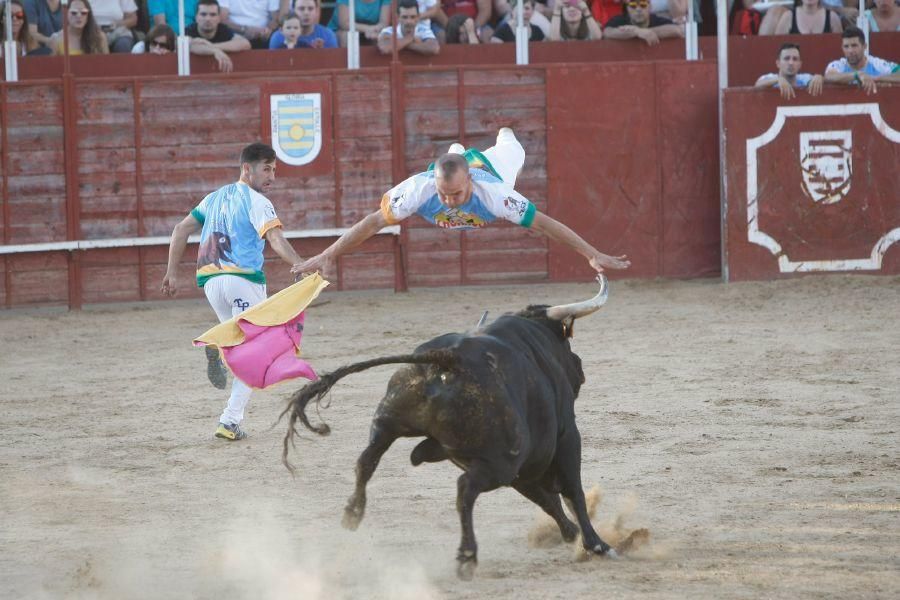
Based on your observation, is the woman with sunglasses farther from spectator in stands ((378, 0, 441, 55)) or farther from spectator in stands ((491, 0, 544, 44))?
spectator in stands ((491, 0, 544, 44))

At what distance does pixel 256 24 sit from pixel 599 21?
3122 mm

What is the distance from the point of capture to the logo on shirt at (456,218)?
19.8 feet

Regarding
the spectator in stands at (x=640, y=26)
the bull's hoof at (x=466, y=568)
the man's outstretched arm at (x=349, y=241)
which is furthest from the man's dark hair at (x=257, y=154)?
the spectator in stands at (x=640, y=26)

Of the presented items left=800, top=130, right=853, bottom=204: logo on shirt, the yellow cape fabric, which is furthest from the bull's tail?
left=800, top=130, right=853, bottom=204: logo on shirt

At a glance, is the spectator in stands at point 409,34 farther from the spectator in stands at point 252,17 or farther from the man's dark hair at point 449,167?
the man's dark hair at point 449,167

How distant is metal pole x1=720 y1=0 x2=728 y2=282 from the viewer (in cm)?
1230

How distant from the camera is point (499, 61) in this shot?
12.7 metres

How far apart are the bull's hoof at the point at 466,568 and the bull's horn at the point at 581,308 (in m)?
1.02

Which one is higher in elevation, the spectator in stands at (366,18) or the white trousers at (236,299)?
the spectator in stands at (366,18)

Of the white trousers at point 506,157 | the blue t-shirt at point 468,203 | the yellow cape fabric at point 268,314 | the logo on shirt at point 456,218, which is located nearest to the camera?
the blue t-shirt at point 468,203

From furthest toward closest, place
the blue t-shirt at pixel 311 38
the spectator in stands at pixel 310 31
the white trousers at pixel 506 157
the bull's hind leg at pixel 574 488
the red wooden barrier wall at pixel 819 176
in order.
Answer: the blue t-shirt at pixel 311 38
the spectator in stands at pixel 310 31
the red wooden barrier wall at pixel 819 176
the white trousers at pixel 506 157
the bull's hind leg at pixel 574 488

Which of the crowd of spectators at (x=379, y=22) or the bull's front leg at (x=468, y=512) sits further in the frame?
the crowd of spectators at (x=379, y=22)

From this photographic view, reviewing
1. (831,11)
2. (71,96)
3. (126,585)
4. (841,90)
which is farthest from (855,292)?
(126,585)

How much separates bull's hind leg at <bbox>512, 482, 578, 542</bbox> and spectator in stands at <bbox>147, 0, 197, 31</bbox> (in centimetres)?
863
